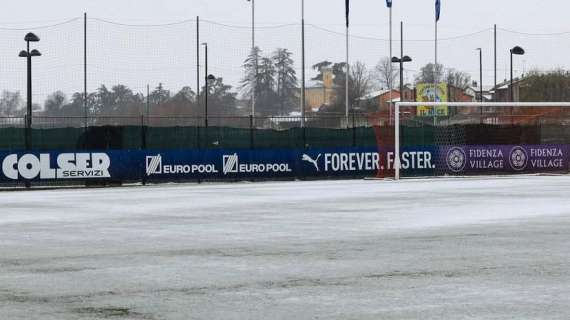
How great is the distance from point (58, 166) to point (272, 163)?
7.92m

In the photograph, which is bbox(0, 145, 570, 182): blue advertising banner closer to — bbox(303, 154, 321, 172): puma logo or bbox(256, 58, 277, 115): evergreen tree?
bbox(303, 154, 321, 172): puma logo

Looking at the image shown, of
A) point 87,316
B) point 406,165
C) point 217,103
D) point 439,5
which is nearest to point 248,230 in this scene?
point 87,316

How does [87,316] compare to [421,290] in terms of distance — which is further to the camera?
[421,290]

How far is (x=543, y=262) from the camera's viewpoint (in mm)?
13219

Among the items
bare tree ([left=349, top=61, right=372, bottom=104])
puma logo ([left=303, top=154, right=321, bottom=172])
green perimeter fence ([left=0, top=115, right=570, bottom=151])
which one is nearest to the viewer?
green perimeter fence ([left=0, top=115, right=570, bottom=151])

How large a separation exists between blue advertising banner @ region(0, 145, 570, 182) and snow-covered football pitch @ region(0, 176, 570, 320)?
364 inches

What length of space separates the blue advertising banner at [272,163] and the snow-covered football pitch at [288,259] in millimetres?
9246

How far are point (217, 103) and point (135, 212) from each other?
9590cm

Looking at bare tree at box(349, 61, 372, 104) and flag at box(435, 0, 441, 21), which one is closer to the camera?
flag at box(435, 0, 441, 21)

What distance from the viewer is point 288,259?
45.4 ft

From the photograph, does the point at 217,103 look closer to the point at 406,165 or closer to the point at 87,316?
the point at 406,165

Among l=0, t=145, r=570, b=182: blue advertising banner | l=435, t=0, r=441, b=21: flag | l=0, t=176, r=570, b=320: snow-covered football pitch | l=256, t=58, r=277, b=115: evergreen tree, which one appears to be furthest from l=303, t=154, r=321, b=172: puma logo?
l=256, t=58, r=277, b=115: evergreen tree

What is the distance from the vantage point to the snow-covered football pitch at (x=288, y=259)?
9.80 metres

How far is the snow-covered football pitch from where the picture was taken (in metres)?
9.80
